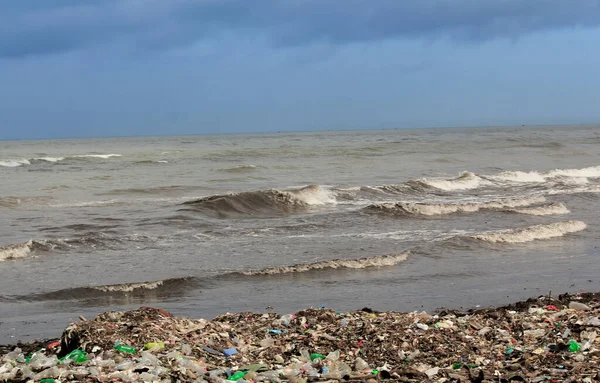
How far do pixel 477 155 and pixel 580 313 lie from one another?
1726 inches

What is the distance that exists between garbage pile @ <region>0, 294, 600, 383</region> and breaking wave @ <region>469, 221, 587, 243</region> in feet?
21.2

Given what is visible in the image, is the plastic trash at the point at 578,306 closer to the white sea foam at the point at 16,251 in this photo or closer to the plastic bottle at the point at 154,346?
the plastic bottle at the point at 154,346

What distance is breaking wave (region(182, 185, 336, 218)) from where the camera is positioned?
20344 millimetres

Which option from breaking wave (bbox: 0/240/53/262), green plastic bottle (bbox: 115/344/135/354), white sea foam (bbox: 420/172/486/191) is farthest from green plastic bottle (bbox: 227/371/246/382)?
white sea foam (bbox: 420/172/486/191)

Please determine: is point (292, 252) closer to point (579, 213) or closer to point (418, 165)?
point (579, 213)

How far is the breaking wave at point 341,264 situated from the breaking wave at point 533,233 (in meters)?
2.79

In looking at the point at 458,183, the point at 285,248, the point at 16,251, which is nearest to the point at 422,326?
the point at 285,248

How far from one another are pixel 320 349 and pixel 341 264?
5.54m

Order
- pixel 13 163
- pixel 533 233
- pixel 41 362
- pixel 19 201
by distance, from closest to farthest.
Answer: pixel 41 362 < pixel 533 233 < pixel 19 201 < pixel 13 163

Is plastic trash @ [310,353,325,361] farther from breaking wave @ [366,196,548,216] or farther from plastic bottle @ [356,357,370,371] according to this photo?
breaking wave @ [366,196,548,216]

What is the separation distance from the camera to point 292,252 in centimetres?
1381

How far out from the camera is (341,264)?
490 inches

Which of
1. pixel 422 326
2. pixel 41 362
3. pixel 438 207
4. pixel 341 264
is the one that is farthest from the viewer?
Answer: pixel 438 207

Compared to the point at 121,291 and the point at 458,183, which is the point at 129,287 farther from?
the point at 458,183
